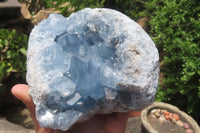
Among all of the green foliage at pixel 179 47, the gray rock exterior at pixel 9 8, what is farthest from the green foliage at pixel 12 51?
the gray rock exterior at pixel 9 8

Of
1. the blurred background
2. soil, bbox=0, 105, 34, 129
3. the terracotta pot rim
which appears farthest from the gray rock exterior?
the terracotta pot rim

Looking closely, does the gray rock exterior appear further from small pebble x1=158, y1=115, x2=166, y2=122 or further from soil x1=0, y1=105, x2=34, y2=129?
small pebble x1=158, y1=115, x2=166, y2=122

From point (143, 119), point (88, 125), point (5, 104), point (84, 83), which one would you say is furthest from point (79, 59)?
point (5, 104)

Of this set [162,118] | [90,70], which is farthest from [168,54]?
[90,70]

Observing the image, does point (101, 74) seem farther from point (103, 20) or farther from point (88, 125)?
point (88, 125)

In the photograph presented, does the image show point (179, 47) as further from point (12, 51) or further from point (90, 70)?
point (12, 51)

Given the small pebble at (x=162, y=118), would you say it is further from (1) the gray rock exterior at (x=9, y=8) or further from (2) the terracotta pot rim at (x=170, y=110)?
(1) the gray rock exterior at (x=9, y=8)
